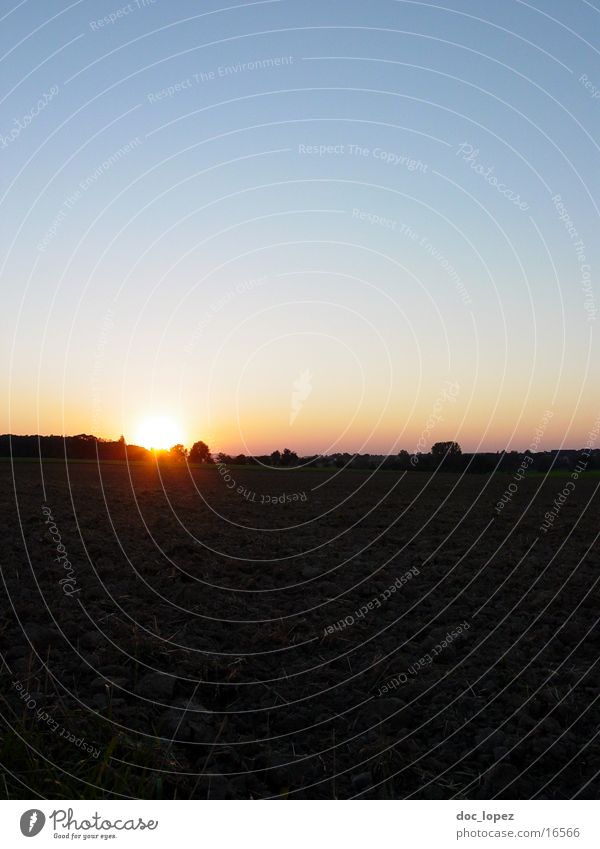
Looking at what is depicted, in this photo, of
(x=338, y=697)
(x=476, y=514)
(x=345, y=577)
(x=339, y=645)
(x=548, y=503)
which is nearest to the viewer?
(x=338, y=697)

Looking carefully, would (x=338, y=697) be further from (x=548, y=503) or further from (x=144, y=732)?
(x=548, y=503)

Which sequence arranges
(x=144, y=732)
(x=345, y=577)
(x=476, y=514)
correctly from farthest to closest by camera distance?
1. (x=476, y=514)
2. (x=345, y=577)
3. (x=144, y=732)

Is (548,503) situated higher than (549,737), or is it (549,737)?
(548,503)

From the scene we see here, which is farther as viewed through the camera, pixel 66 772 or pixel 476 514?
pixel 476 514

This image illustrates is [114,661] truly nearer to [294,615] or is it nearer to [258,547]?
[294,615]

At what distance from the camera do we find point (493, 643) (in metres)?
7.93

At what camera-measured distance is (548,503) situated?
1983cm

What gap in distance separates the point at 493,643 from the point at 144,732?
3.77 metres
